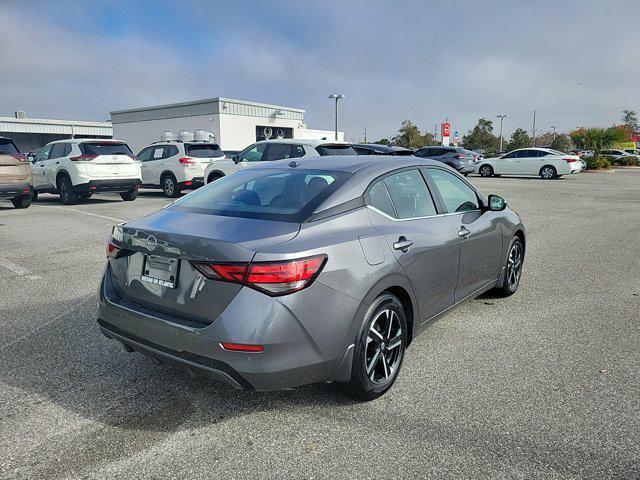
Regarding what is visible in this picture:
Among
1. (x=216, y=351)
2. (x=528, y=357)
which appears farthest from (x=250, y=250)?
(x=528, y=357)

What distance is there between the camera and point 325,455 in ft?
8.63

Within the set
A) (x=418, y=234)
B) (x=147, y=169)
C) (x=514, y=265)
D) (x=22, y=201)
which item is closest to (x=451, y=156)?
(x=147, y=169)

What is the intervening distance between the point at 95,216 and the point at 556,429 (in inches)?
428

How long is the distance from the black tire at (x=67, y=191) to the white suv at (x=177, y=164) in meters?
2.80

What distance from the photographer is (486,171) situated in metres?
27.8

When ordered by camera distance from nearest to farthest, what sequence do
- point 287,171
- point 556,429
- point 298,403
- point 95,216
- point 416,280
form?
point 556,429 → point 298,403 → point 416,280 → point 287,171 → point 95,216

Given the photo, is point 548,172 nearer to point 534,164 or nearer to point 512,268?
point 534,164

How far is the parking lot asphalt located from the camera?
2.56 meters

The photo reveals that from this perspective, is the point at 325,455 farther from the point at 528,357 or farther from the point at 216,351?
the point at 528,357

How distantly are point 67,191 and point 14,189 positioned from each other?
177cm

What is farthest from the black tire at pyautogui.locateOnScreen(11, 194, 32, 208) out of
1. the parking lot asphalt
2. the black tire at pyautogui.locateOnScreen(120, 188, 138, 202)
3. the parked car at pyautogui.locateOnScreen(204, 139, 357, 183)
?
the parking lot asphalt

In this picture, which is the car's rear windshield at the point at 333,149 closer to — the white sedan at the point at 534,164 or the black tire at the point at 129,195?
the black tire at the point at 129,195

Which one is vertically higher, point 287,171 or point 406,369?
point 287,171

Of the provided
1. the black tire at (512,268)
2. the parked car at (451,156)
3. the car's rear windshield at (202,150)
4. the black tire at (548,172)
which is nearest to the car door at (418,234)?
the black tire at (512,268)
